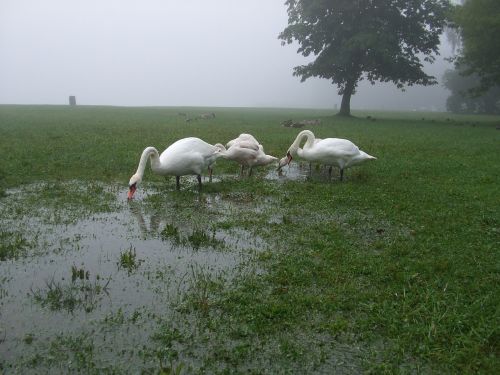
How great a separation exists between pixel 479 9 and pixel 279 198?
101 feet

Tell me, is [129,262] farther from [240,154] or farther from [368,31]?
[368,31]

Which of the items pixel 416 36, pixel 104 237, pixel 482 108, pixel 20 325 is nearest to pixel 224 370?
pixel 20 325

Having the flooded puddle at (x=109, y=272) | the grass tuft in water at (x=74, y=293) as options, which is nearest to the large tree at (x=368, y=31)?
the flooded puddle at (x=109, y=272)

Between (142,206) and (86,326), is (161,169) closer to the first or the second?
(142,206)

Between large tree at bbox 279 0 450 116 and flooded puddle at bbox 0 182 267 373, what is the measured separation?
109 feet

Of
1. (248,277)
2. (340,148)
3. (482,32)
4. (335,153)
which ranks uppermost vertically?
(482,32)

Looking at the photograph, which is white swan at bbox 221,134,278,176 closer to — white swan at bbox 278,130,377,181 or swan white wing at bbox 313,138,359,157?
white swan at bbox 278,130,377,181

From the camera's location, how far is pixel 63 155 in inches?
594

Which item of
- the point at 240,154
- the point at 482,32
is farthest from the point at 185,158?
the point at 482,32

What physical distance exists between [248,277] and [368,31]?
3590 centimetres

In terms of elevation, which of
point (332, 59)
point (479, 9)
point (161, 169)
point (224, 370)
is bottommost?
point (224, 370)

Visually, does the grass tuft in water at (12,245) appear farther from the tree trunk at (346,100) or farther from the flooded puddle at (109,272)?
the tree trunk at (346,100)

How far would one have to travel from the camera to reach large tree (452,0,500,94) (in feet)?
106

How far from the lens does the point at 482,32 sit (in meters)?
33.0
